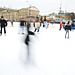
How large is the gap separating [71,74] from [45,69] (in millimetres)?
745

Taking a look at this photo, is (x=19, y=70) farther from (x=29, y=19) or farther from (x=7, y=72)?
(x=29, y=19)

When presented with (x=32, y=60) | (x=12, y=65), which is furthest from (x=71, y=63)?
(x=12, y=65)

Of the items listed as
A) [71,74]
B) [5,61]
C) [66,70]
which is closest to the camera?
[71,74]

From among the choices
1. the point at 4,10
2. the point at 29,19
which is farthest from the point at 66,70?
the point at 4,10

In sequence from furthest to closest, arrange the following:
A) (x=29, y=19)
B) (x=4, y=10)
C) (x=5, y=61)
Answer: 1. (x=4, y=10)
2. (x=29, y=19)
3. (x=5, y=61)

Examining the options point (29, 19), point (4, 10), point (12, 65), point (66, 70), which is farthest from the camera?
point (4, 10)

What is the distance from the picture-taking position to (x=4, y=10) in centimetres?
8238

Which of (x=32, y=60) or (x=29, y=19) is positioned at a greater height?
(x=29, y=19)

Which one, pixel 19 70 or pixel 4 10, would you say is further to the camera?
pixel 4 10

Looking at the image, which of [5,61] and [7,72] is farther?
[5,61]

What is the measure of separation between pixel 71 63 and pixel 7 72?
6.80 ft

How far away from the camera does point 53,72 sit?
550 cm

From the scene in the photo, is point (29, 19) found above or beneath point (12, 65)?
above

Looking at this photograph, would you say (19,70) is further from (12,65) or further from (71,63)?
(71,63)
